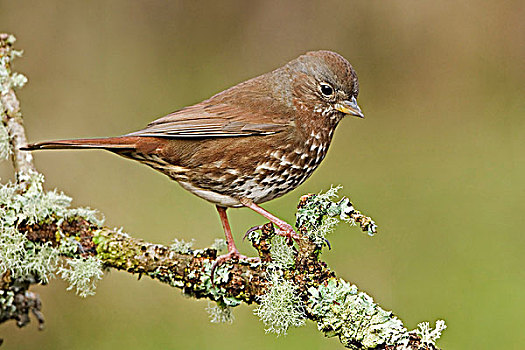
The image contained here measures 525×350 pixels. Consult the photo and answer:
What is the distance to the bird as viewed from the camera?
3.47 metres

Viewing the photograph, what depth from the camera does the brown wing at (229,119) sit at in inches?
139

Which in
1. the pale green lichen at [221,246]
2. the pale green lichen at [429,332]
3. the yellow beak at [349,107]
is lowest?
the pale green lichen at [429,332]

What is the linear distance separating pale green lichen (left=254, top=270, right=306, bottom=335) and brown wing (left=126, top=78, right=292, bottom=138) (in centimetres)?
88

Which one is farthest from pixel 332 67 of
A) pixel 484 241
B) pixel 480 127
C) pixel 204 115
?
pixel 480 127

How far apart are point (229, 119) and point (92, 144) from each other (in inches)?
27.6

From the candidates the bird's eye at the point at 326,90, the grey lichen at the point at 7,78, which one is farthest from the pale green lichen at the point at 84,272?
the bird's eye at the point at 326,90

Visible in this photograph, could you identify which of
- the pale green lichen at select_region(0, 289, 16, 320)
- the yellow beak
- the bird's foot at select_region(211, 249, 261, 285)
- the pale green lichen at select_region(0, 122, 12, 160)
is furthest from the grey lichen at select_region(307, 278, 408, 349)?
the pale green lichen at select_region(0, 122, 12, 160)

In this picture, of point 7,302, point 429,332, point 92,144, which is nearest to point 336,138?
point 92,144

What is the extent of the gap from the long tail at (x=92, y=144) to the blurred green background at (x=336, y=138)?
78.6 inches

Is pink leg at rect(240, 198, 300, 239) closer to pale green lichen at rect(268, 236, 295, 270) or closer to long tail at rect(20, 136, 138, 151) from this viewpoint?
pale green lichen at rect(268, 236, 295, 270)

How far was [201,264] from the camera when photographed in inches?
126

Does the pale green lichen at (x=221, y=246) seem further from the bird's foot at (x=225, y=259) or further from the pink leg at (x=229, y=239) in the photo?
the bird's foot at (x=225, y=259)

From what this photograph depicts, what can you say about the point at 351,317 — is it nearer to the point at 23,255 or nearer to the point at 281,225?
the point at 281,225

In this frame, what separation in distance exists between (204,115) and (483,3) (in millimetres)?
4585
